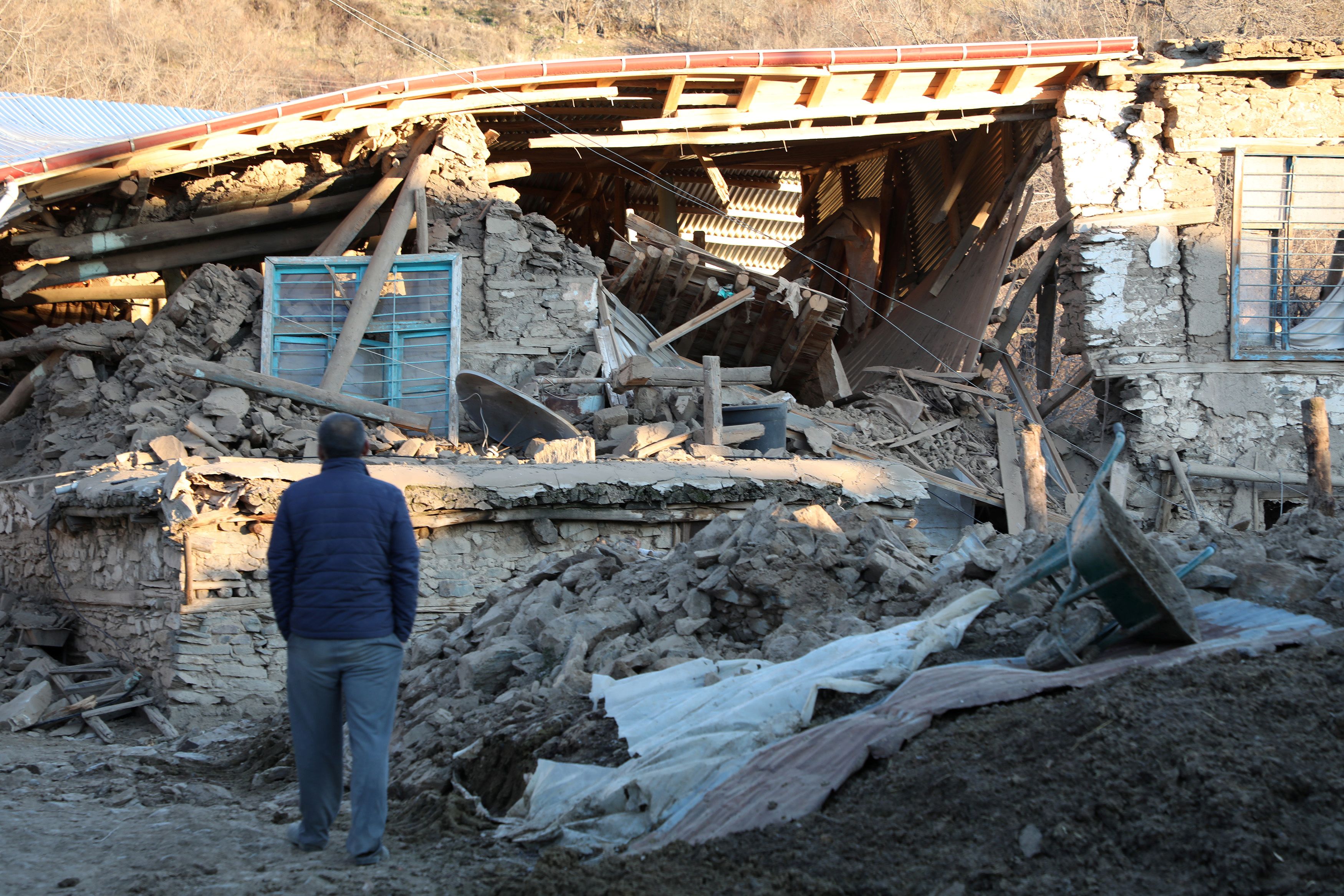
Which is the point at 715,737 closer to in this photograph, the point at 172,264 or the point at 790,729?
the point at 790,729


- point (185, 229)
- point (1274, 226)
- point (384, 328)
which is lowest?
point (384, 328)

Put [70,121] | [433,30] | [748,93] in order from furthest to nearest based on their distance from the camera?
[433,30] < [70,121] < [748,93]

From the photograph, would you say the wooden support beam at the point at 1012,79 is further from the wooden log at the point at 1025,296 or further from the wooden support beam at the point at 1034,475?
the wooden support beam at the point at 1034,475

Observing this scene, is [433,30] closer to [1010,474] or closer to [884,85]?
[884,85]

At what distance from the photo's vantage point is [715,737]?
380 cm

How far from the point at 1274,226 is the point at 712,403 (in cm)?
709

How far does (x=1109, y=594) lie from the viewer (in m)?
3.88

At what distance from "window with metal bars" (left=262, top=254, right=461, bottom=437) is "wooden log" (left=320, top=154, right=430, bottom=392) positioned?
0.12 metres

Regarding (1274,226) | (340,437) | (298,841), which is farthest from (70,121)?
(1274,226)

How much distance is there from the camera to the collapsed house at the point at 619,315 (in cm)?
873

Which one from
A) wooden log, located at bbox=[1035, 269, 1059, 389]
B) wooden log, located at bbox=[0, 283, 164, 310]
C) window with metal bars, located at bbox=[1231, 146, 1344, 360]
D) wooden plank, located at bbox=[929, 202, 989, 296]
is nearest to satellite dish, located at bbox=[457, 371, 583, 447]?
wooden log, located at bbox=[0, 283, 164, 310]

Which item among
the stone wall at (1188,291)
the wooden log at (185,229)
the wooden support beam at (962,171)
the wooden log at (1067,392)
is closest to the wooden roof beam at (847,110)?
the stone wall at (1188,291)

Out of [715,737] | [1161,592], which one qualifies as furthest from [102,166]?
[1161,592]

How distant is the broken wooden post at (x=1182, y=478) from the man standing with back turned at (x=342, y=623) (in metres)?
9.63
